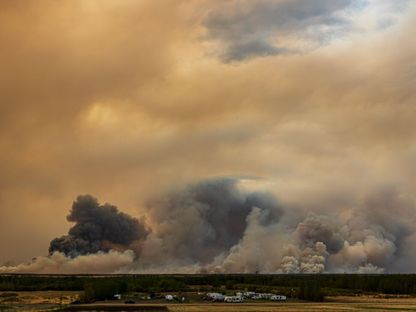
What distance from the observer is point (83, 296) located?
141625 mm

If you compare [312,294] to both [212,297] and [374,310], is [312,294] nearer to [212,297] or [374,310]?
[212,297]

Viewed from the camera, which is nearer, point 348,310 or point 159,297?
point 348,310

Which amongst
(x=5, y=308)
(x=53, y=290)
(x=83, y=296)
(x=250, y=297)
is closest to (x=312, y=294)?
(x=250, y=297)

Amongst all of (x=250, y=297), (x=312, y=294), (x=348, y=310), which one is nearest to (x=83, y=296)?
(x=250, y=297)

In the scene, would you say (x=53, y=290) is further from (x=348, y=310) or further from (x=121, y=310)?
(x=348, y=310)

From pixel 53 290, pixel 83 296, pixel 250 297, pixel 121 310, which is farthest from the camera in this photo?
pixel 53 290

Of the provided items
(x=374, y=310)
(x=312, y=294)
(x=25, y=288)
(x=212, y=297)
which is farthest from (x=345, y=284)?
(x=25, y=288)

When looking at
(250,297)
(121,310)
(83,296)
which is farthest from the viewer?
(250,297)

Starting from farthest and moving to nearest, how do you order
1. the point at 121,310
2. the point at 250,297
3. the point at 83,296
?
the point at 250,297 < the point at 83,296 < the point at 121,310

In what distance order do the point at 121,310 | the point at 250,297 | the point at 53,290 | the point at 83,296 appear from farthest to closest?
the point at 53,290
the point at 250,297
the point at 83,296
the point at 121,310

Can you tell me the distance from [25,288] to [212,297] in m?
70.8

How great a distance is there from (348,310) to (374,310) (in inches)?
199

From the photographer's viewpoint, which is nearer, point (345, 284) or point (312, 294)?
point (312, 294)

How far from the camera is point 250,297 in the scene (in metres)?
152
